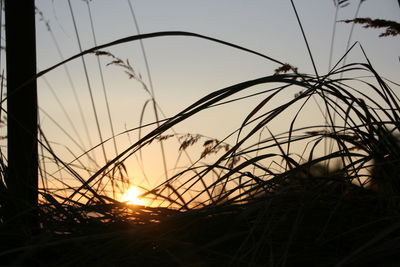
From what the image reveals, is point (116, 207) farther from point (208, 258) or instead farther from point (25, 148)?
point (25, 148)

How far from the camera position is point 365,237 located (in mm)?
804

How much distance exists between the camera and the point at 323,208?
85 cm

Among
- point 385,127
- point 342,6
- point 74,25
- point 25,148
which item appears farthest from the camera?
point 74,25

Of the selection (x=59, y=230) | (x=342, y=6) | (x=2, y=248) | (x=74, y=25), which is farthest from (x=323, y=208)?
(x=74, y=25)

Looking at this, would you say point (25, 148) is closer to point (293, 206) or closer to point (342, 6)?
point (293, 206)

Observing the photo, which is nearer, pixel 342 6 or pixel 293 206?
pixel 293 206

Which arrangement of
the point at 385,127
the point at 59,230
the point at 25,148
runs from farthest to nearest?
the point at 25,148 → the point at 385,127 → the point at 59,230

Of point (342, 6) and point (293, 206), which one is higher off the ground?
point (342, 6)

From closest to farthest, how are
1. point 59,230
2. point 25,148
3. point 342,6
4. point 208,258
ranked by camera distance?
point 208,258 < point 59,230 < point 25,148 < point 342,6

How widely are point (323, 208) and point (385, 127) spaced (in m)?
0.34

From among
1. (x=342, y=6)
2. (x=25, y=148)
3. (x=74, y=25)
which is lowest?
(x=25, y=148)

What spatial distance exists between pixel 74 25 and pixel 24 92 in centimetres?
78

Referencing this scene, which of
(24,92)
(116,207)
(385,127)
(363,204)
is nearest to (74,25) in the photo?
(24,92)

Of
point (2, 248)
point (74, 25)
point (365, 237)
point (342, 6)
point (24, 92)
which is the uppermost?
point (74, 25)
